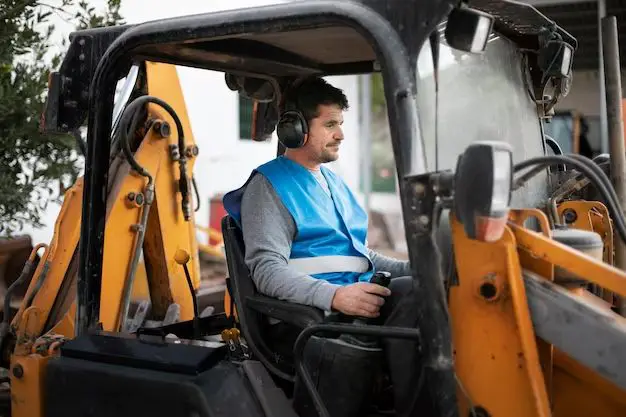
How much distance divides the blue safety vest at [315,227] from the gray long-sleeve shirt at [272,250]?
0.14 feet

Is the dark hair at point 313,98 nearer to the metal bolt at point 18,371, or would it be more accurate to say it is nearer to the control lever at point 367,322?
the control lever at point 367,322

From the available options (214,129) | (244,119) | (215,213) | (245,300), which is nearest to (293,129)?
(245,300)

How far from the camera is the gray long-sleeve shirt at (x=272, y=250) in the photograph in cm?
262

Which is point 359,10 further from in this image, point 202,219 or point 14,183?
point 202,219

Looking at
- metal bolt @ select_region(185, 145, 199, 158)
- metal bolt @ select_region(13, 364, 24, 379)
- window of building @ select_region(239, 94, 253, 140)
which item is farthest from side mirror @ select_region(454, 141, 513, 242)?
window of building @ select_region(239, 94, 253, 140)

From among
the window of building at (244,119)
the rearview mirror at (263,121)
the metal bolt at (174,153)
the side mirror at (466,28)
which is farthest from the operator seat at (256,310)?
the window of building at (244,119)

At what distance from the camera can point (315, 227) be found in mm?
2893

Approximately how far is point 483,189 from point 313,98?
1381 mm

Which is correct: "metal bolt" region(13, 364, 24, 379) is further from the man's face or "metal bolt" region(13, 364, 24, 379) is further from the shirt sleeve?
the man's face

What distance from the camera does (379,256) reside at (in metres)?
3.41

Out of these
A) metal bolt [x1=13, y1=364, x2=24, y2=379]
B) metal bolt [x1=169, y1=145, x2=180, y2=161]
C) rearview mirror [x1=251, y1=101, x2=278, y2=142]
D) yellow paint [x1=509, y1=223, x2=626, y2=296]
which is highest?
rearview mirror [x1=251, y1=101, x2=278, y2=142]

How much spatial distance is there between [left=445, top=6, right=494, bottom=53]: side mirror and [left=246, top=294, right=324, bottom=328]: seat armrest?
1.06m

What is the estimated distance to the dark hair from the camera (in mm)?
3068

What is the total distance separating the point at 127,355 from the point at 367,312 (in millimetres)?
849
